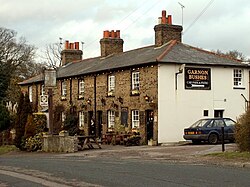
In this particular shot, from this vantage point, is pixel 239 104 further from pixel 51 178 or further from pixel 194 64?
pixel 51 178

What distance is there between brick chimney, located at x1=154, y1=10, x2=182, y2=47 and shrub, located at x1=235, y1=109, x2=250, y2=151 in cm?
1413

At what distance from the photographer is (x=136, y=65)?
112 feet

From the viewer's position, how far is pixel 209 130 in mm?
30844

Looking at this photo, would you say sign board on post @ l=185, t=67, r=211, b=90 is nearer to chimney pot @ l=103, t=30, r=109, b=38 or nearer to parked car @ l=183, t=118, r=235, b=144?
parked car @ l=183, t=118, r=235, b=144

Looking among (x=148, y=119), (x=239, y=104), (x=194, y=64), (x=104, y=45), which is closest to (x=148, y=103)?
(x=148, y=119)

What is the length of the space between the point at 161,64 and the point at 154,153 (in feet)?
26.5

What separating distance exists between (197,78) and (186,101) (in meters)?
1.70

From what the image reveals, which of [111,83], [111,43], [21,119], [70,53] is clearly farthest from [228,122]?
[70,53]

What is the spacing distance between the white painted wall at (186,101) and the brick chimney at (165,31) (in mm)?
4045

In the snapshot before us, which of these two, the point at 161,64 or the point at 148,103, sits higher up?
the point at 161,64

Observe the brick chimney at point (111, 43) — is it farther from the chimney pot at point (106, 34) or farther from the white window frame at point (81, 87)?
the white window frame at point (81, 87)

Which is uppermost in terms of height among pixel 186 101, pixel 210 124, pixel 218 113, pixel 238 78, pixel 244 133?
pixel 238 78

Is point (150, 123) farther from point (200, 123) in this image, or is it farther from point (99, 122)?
point (99, 122)

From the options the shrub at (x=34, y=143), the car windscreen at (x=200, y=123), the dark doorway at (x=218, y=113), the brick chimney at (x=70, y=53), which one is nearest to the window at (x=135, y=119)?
the car windscreen at (x=200, y=123)
